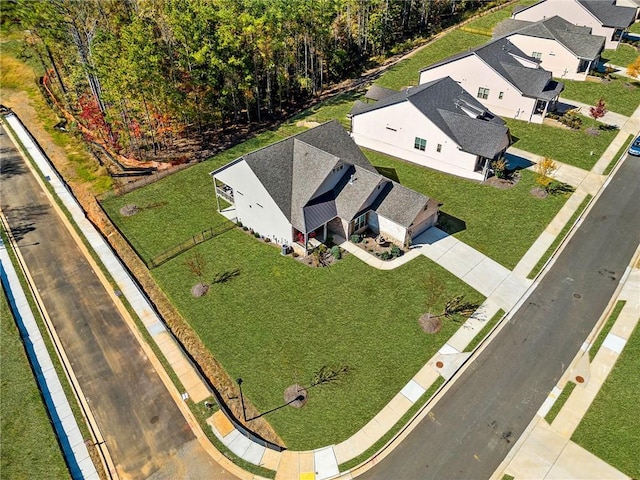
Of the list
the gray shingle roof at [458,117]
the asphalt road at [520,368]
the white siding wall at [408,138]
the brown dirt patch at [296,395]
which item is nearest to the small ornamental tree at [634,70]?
the gray shingle roof at [458,117]

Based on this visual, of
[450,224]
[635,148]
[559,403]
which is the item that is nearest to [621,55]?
[635,148]

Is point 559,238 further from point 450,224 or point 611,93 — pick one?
point 611,93

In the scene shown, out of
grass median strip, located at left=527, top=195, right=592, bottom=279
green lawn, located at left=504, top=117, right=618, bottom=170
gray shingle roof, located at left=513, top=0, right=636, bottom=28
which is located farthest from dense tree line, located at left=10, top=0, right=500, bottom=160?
grass median strip, located at left=527, top=195, right=592, bottom=279

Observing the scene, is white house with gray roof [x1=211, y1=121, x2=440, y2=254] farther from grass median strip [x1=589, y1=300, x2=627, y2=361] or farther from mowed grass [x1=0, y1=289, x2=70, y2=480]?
mowed grass [x1=0, y1=289, x2=70, y2=480]

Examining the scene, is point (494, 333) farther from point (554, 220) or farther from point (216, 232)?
point (216, 232)

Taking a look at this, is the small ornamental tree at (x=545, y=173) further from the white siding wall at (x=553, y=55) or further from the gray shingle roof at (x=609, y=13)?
the gray shingle roof at (x=609, y=13)

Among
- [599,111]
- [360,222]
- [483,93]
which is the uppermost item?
[483,93]
